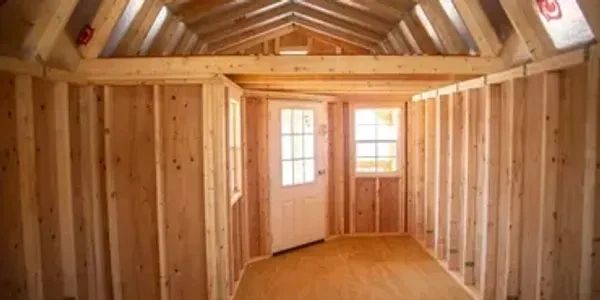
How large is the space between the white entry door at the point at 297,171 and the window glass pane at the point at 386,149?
95 centimetres

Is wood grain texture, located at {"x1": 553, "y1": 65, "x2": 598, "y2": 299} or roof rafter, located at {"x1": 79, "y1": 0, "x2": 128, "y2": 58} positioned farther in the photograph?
roof rafter, located at {"x1": 79, "y1": 0, "x2": 128, "y2": 58}

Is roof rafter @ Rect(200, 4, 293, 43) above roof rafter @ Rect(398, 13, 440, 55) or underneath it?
above

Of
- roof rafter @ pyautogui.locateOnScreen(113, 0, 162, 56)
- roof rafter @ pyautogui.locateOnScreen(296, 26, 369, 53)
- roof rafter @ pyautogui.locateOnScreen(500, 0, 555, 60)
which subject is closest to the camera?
roof rafter @ pyautogui.locateOnScreen(500, 0, 555, 60)

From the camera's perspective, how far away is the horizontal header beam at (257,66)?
3.94 m

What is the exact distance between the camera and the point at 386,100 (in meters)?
7.04

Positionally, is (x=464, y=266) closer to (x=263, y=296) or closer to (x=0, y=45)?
(x=263, y=296)

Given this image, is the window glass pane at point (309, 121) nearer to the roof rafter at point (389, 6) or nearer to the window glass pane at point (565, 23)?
the roof rafter at point (389, 6)

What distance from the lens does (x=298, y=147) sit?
6.35 meters

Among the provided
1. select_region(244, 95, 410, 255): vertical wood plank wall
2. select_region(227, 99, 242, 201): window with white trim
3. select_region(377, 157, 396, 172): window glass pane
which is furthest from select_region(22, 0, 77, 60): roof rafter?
select_region(377, 157, 396, 172): window glass pane

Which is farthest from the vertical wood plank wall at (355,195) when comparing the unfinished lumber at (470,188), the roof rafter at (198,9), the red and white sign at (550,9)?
the red and white sign at (550,9)

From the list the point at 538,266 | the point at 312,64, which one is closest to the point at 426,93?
the point at 312,64

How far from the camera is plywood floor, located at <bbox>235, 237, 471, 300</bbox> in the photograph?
469cm

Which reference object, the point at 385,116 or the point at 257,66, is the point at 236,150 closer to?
the point at 257,66

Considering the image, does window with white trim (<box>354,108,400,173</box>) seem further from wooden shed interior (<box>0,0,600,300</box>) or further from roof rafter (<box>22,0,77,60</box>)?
roof rafter (<box>22,0,77,60</box>)
